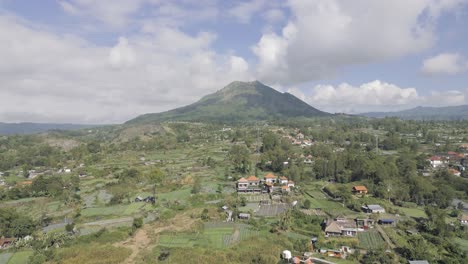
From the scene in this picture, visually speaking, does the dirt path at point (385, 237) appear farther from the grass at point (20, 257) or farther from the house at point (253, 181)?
the grass at point (20, 257)

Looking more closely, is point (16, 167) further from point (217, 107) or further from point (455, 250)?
point (217, 107)

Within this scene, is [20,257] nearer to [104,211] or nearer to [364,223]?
[104,211]

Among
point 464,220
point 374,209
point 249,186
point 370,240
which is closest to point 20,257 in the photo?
point 249,186

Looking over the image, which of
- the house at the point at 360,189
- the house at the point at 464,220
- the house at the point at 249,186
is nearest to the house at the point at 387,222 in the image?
the house at the point at 464,220

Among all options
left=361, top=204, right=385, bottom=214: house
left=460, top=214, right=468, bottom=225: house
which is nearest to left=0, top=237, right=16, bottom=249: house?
left=361, top=204, right=385, bottom=214: house

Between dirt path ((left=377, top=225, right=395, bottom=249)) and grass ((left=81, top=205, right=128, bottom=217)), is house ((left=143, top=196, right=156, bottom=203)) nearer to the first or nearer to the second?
grass ((left=81, top=205, right=128, bottom=217))

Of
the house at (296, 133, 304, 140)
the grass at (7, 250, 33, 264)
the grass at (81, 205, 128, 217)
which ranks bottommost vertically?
the grass at (81, 205, 128, 217)

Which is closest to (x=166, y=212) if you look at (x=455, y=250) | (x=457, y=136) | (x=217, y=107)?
(x=455, y=250)
